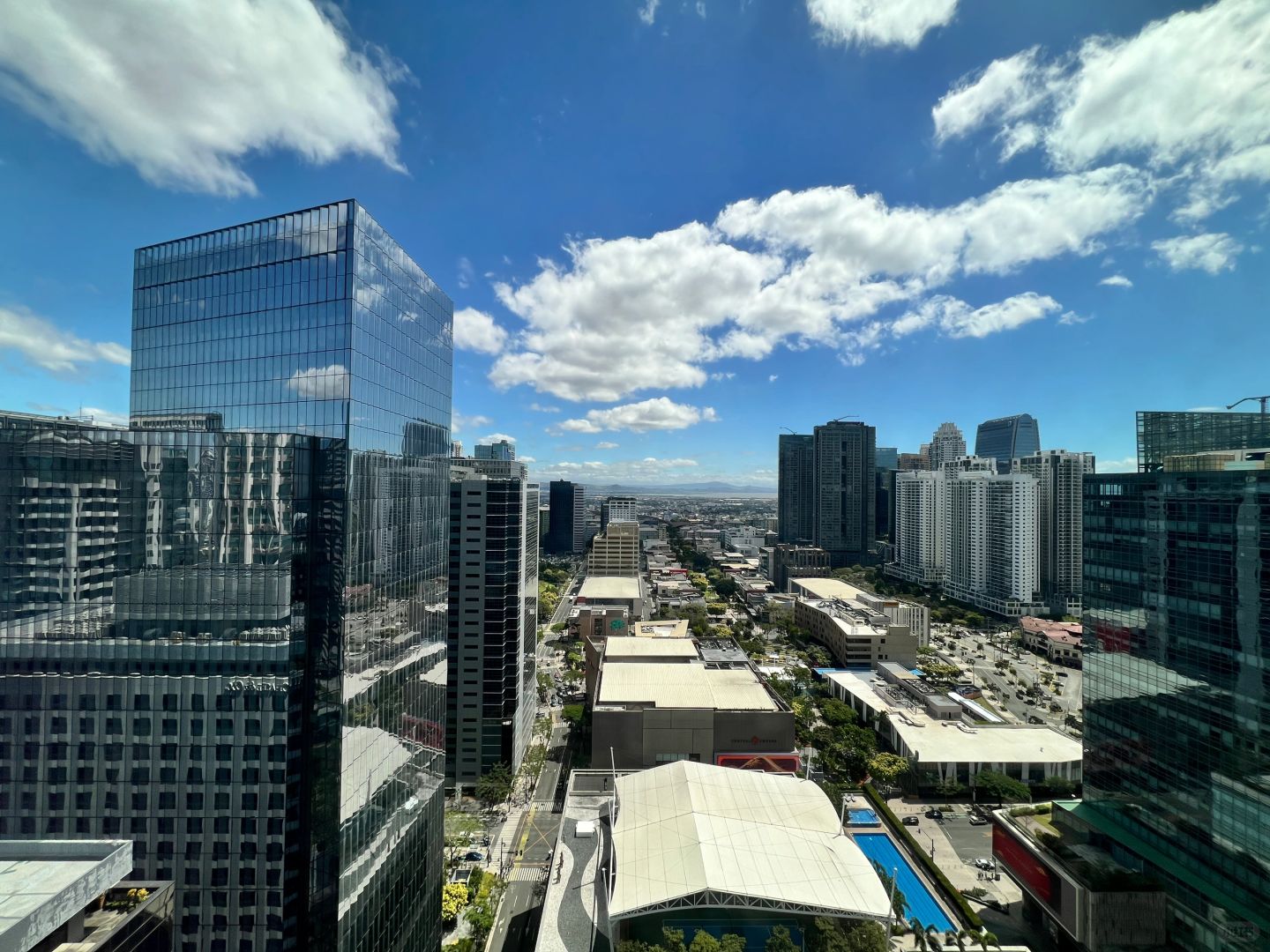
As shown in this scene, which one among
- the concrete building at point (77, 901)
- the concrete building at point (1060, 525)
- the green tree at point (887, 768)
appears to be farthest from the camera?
the concrete building at point (1060, 525)

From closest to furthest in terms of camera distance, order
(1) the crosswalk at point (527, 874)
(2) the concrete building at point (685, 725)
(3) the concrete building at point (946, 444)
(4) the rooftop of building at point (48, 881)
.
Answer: (4) the rooftop of building at point (48, 881), (1) the crosswalk at point (527, 874), (2) the concrete building at point (685, 725), (3) the concrete building at point (946, 444)

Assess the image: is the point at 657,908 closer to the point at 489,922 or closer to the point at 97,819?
the point at 489,922

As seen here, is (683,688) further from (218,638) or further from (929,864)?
(218,638)

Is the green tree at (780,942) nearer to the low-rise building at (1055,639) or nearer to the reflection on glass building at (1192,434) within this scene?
the reflection on glass building at (1192,434)

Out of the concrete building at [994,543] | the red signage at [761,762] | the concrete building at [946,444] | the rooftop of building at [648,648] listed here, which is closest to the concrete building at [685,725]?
the red signage at [761,762]

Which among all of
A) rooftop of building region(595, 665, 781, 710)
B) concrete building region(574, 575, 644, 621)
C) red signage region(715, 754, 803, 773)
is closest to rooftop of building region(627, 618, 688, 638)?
concrete building region(574, 575, 644, 621)

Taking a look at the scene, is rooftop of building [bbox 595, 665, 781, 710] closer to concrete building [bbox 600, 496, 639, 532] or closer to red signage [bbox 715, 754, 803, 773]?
red signage [bbox 715, 754, 803, 773]
